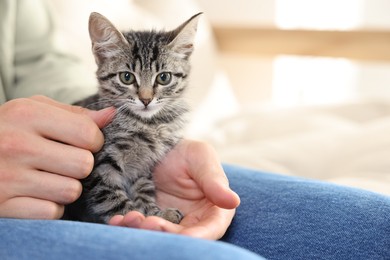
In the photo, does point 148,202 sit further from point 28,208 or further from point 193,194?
point 28,208

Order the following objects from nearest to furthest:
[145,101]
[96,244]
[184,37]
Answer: [96,244] < [145,101] < [184,37]

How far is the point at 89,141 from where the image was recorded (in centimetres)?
93

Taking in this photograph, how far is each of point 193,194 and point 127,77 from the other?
1.09 feet

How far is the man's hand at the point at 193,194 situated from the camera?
819 millimetres

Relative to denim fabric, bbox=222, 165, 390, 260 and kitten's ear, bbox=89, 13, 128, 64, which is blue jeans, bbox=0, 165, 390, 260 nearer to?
denim fabric, bbox=222, 165, 390, 260

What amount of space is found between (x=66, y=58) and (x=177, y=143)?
1.56 feet

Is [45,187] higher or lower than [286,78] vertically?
higher

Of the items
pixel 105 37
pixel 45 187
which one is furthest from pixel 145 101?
pixel 45 187

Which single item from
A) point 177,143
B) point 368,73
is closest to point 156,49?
point 177,143

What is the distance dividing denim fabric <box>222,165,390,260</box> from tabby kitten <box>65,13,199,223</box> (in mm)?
169

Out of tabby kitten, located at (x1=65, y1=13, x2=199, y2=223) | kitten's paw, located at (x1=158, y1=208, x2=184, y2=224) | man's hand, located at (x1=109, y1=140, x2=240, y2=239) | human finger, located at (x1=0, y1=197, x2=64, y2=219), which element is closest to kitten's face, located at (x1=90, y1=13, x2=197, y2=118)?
tabby kitten, located at (x1=65, y1=13, x2=199, y2=223)

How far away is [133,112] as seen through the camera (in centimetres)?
120

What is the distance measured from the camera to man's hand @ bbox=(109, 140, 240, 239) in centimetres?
82

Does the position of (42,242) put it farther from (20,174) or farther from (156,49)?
(156,49)
